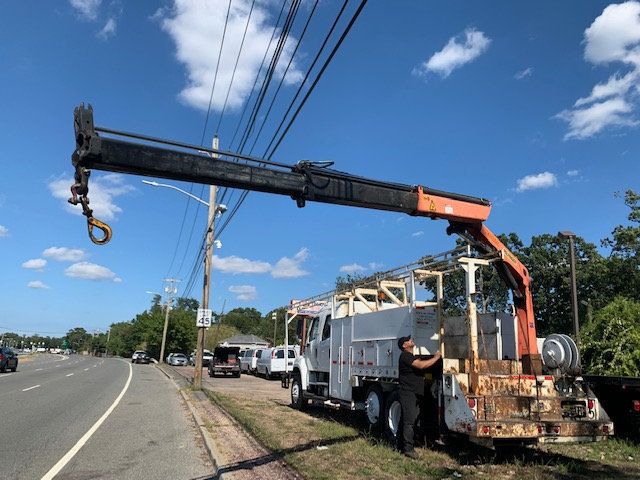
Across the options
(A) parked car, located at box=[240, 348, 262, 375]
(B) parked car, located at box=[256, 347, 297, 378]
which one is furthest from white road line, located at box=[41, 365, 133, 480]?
(A) parked car, located at box=[240, 348, 262, 375]

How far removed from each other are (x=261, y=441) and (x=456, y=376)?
11.5ft

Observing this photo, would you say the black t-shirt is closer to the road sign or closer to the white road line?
the white road line

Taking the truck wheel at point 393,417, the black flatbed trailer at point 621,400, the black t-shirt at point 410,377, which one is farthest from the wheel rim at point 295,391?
the black flatbed trailer at point 621,400

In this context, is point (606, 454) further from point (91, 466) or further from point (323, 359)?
point (91, 466)

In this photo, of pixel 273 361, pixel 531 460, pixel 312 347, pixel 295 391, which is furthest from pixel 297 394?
pixel 273 361

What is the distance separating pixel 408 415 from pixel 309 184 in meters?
3.88

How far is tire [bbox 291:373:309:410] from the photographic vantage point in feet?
47.4

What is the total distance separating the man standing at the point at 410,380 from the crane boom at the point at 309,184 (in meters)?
1.85

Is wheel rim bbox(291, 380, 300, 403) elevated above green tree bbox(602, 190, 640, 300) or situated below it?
below

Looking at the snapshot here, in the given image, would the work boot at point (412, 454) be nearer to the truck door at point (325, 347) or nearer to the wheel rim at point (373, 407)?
the wheel rim at point (373, 407)

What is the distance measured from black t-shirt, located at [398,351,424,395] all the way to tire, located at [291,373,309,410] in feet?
20.2

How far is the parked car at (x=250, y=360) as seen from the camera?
37.5 meters

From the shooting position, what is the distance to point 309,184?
7.57 m

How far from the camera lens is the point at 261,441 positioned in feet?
30.2
